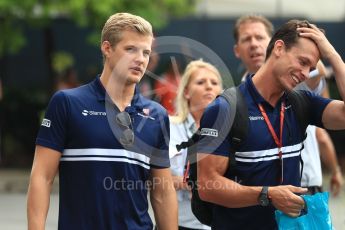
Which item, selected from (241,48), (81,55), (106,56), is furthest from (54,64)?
(106,56)

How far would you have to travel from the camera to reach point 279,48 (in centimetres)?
516

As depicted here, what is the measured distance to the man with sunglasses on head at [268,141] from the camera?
502cm

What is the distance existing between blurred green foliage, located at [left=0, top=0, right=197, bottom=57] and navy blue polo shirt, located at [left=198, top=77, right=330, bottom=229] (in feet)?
38.9

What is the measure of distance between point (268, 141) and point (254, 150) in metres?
0.10

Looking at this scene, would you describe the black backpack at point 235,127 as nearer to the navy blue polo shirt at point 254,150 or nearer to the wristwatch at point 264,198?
the navy blue polo shirt at point 254,150

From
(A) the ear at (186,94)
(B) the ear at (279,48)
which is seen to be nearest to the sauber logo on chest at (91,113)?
(B) the ear at (279,48)

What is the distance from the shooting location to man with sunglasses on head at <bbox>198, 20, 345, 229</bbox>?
5.02m

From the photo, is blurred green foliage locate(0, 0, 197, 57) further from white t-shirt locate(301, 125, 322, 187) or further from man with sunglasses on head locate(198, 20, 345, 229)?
man with sunglasses on head locate(198, 20, 345, 229)

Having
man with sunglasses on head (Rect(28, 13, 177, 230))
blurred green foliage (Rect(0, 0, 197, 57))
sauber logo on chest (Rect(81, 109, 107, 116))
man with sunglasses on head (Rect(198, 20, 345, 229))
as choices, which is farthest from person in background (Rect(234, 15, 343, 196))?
blurred green foliage (Rect(0, 0, 197, 57))

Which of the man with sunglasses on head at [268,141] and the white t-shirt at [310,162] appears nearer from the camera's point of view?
the man with sunglasses on head at [268,141]

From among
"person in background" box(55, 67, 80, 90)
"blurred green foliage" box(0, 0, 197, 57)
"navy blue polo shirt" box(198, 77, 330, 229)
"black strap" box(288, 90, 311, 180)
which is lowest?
"navy blue polo shirt" box(198, 77, 330, 229)

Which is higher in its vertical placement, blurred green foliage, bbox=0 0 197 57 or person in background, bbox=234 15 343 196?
blurred green foliage, bbox=0 0 197 57

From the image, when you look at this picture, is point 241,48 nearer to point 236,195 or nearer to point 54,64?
point 236,195

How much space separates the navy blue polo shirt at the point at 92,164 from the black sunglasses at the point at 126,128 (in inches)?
0.8
